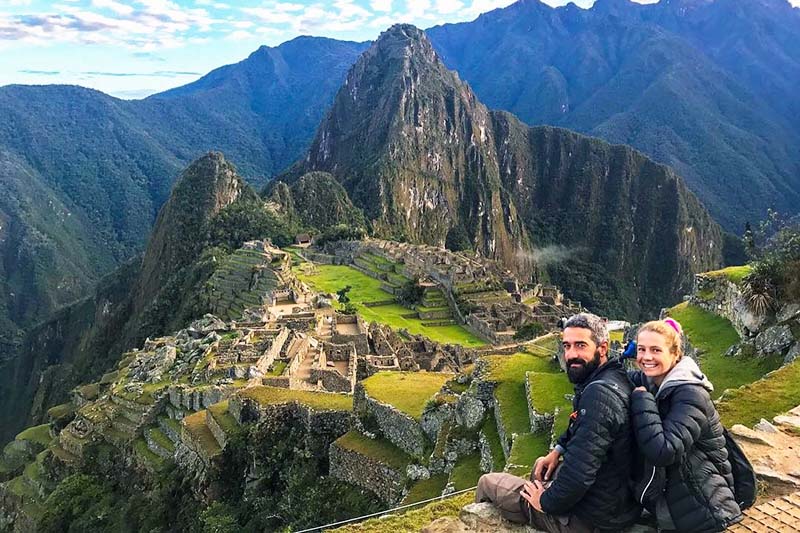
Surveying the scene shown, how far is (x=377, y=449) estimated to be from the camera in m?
14.2

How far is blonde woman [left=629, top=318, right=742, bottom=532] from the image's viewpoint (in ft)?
16.9

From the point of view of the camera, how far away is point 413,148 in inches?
7657

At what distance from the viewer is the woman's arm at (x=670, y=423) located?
512 centimetres

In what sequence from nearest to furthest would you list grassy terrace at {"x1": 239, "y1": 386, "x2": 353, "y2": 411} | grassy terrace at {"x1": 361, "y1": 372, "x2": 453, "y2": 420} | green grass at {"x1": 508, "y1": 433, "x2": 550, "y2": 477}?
green grass at {"x1": 508, "y1": 433, "x2": 550, "y2": 477}
grassy terrace at {"x1": 361, "y1": 372, "x2": 453, "y2": 420}
grassy terrace at {"x1": 239, "y1": 386, "x2": 353, "y2": 411}

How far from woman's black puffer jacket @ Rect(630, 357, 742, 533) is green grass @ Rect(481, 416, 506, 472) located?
19.0 feet

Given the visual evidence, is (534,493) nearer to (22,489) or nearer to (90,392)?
(22,489)

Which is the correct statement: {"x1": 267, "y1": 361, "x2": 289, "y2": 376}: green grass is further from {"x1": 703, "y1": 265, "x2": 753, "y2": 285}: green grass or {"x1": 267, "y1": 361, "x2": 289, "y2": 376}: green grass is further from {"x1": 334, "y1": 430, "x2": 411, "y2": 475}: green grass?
{"x1": 703, "y1": 265, "x2": 753, "y2": 285}: green grass

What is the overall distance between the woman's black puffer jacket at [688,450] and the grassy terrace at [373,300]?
147 ft

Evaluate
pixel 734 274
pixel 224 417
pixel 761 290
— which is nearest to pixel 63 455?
pixel 224 417

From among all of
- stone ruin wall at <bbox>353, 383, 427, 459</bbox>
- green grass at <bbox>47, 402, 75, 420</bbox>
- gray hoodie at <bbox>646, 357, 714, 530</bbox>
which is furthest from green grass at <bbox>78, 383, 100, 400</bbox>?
gray hoodie at <bbox>646, 357, 714, 530</bbox>

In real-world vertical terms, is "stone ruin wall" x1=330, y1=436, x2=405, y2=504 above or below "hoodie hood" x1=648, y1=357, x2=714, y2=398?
below

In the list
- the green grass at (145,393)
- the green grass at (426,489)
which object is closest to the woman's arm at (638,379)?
the green grass at (426,489)

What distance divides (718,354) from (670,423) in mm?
8588

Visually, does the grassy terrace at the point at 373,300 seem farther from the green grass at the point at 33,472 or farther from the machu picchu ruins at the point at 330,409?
the green grass at the point at 33,472
